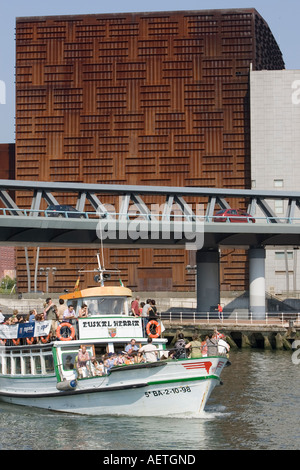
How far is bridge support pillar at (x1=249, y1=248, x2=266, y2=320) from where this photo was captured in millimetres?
62719

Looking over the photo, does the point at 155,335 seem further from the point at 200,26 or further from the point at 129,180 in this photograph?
the point at 200,26

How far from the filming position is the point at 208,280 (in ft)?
216

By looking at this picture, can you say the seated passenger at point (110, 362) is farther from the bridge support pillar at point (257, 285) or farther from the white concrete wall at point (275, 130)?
the white concrete wall at point (275, 130)

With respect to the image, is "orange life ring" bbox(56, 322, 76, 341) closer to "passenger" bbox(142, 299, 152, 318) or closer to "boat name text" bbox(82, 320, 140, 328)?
"boat name text" bbox(82, 320, 140, 328)

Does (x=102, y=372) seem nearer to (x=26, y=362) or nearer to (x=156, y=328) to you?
A: (x=156, y=328)

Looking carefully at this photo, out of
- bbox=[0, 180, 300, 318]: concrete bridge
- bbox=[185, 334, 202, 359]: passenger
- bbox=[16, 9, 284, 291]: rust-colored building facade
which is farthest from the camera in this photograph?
bbox=[16, 9, 284, 291]: rust-colored building facade

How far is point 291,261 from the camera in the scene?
100438mm

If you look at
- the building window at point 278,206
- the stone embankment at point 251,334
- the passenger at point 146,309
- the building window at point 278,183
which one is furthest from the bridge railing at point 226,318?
the building window at point 278,183

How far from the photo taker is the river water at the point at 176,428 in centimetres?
2672

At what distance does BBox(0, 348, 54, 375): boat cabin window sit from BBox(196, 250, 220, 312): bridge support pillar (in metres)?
32.0

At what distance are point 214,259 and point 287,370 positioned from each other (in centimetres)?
2227

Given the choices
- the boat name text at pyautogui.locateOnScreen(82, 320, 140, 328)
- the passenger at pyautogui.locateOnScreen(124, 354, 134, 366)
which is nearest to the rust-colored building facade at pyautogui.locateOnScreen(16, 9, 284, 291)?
the boat name text at pyautogui.locateOnScreen(82, 320, 140, 328)

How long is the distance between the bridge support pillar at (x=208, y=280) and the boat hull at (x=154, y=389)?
116 feet
